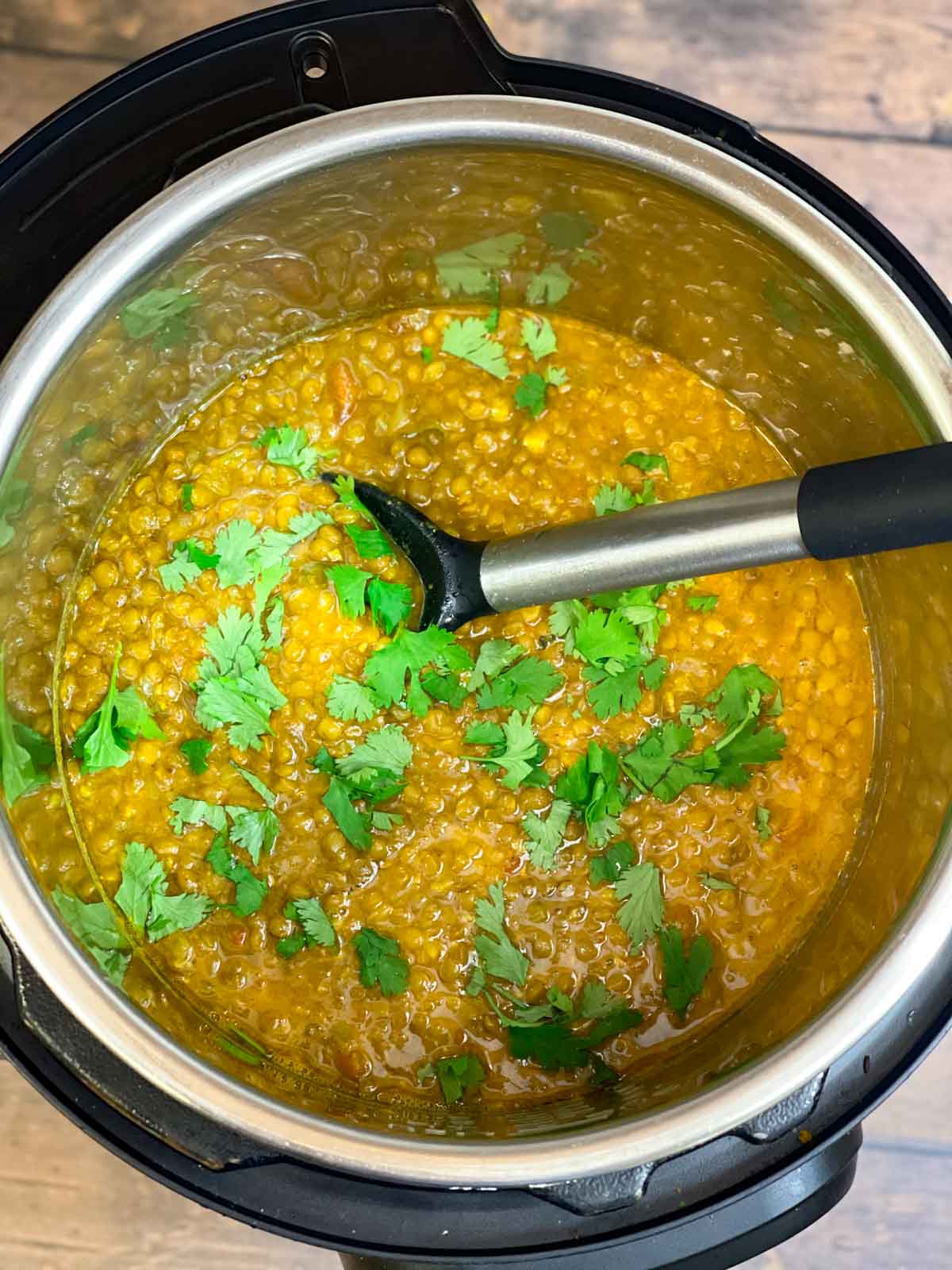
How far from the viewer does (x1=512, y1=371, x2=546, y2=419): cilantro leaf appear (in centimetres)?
169

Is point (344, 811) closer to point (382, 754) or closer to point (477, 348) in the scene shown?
point (382, 754)

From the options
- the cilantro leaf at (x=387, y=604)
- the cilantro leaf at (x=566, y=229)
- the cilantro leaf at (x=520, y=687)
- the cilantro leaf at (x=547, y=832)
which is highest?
the cilantro leaf at (x=566, y=229)

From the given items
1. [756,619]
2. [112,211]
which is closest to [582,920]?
[756,619]

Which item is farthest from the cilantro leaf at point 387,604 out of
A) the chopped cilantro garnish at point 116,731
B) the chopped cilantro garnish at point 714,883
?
the chopped cilantro garnish at point 714,883

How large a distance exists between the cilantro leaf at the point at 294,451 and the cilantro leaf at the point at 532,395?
0.27 meters

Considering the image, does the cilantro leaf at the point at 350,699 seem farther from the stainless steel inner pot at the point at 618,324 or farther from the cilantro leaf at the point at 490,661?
the stainless steel inner pot at the point at 618,324

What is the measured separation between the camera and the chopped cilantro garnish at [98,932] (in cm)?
146

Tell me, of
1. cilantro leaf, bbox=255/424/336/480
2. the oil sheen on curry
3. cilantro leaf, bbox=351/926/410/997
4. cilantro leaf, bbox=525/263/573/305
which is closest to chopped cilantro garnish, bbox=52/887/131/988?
the oil sheen on curry

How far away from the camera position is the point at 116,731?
163cm

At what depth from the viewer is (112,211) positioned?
4.77ft

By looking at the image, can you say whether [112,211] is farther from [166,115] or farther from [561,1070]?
[561,1070]

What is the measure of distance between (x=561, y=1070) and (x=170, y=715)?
0.70m

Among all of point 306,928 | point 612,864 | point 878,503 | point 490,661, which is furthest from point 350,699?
point 878,503

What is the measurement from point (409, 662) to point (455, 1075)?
54 centimetres
